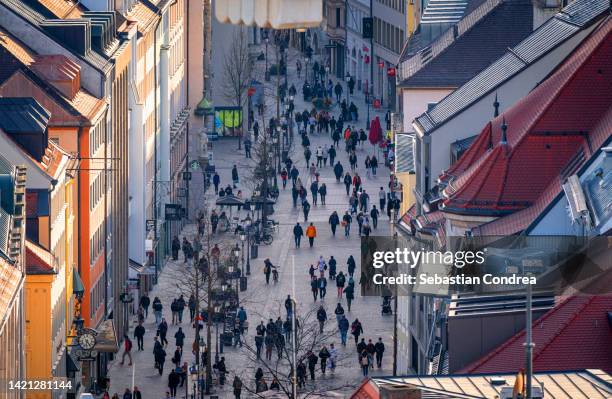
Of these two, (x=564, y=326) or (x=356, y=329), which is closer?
(x=564, y=326)

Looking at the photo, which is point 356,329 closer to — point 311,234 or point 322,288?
point 322,288

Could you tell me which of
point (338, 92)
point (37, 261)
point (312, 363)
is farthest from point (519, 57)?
point (338, 92)

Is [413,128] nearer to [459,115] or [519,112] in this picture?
[459,115]

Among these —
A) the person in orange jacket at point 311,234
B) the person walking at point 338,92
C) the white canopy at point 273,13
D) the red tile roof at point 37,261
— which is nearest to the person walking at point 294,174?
the person in orange jacket at point 311,234

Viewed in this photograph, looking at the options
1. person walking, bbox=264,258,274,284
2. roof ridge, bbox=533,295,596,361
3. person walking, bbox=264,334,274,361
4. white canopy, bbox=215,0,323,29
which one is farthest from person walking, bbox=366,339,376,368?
white canopy, bbox=215,0,323,29

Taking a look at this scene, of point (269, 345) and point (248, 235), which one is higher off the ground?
point (248, 235)

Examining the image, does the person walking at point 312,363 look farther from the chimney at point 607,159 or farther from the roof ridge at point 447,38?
the chimney at point 607,159
